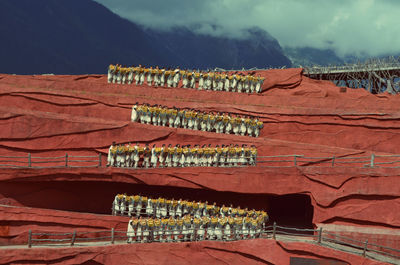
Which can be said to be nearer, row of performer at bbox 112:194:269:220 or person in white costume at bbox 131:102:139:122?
row of performer at bbox 112:194:269:220

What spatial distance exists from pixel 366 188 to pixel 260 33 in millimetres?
109711

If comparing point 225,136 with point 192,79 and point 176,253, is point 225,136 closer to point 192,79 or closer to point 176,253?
point 192,79

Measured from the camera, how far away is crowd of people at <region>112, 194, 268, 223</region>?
58.8ft

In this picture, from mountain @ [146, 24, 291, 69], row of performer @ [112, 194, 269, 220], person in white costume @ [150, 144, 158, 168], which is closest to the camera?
row of performer @ [112, 194, 269, 220]

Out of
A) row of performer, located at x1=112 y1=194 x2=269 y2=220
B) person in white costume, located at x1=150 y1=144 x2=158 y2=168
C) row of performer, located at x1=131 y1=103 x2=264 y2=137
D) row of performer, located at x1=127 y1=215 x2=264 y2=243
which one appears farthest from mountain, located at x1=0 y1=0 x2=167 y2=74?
row of performer, located at x1=127 y1=215 x2=264 y2=243

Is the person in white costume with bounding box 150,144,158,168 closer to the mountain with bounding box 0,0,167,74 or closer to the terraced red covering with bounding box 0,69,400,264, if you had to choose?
the terraced red covering with bounding box 0,69,400,264

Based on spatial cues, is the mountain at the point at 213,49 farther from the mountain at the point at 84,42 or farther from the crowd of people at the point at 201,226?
the crowd of people at the point at 201,226

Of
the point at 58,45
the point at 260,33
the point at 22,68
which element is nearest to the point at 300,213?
the point at 22,68

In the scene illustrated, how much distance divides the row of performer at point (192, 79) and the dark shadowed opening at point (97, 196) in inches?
239

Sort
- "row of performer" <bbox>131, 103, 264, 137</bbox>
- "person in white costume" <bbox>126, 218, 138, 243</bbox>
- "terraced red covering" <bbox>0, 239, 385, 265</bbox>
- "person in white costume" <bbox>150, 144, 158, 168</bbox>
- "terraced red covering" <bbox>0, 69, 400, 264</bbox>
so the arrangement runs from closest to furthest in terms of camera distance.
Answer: "terraced red covering" <bbox>0, 239, 385, 265</bbox> → "person in white costume" <bbox>126, 218, 138, 243</bbox> → "terraced red covering" <bbox>0, 69, 400, 264</bbox> → "person in white costume" <bbox>150, 144, 158, 168</bbox> → "row of performer" <bbox>131, 103, 264, 137</bbox>

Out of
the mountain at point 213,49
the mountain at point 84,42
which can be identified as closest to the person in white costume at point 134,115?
the mountain at point 84,42

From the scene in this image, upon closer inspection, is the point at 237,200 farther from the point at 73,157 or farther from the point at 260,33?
the point at 260,33

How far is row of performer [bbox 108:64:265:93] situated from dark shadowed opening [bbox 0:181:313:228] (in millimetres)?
6070

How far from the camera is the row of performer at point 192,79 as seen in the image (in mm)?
23500
